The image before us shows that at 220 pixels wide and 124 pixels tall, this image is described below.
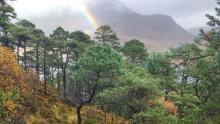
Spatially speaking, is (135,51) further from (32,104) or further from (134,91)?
(134,91)

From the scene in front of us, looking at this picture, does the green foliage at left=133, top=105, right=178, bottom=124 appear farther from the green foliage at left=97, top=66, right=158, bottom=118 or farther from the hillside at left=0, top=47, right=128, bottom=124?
the hillside at left=0, top=47, right=128, bottom=124

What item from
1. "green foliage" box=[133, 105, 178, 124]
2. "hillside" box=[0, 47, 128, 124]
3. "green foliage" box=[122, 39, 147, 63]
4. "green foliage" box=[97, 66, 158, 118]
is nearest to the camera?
"hillside" box=[0, 47, 128, 124]

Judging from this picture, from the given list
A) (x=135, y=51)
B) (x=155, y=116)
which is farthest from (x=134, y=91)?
(x=135, y=51)

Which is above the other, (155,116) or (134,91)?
(134,91)

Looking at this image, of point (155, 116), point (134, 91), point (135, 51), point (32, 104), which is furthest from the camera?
point (135, 51)

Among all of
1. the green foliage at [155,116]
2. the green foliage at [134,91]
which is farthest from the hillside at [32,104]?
the green foliage at [155,116]

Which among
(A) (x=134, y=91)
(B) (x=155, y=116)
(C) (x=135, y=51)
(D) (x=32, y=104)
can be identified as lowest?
(B) (x=155, y=116)

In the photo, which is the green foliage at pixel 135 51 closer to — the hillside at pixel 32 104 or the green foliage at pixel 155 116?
the hillside at pixel 32 104

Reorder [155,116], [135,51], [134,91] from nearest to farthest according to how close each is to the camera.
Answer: [155,116]
[134,91]
[135,51]

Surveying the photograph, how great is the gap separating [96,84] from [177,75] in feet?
53.0

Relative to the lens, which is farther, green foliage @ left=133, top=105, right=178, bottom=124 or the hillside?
green foliage @ left=133, top=105, right=178, bottom=124

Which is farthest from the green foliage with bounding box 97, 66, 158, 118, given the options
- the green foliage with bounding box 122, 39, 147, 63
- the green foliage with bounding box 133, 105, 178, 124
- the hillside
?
the green foliage with bounding box 122, 39, 147, 63

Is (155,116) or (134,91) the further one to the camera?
(134,91)

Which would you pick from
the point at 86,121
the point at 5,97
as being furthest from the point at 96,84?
the point at 5,97
